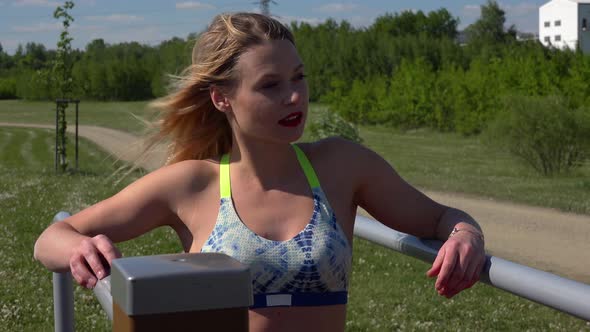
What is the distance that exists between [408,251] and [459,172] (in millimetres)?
17263

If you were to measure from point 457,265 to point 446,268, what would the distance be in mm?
25

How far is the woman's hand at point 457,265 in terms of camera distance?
1.92 metres

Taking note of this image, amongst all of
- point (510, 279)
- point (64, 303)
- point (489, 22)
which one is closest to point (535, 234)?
point (64, 303)

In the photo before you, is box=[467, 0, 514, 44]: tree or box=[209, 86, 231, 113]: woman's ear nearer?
box=[209, 86, 231, 113]: woman's ear

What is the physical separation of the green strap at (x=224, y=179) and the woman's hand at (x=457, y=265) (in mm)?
623

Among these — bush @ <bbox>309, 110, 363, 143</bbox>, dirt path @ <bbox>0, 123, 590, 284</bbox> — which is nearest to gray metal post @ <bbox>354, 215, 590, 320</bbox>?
dirt path @ <bbox>0, 123, 590, 284</bbox>

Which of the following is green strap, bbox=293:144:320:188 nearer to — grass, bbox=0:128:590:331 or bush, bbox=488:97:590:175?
grass, bbox=0:128:590:331

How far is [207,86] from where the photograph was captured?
2.44 meters

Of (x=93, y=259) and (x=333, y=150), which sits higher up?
(x=333, y=150)

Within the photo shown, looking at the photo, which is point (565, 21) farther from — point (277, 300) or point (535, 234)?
point (277, 300)

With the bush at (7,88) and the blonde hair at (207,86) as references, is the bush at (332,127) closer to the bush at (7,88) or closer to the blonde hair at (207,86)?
the blonde hair at (207,86)

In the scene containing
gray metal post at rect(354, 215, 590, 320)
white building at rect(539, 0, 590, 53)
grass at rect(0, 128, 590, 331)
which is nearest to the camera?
gray metal post at rect(354, 215, 590, 320)

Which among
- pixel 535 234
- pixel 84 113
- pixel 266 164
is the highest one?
pixel 84 113

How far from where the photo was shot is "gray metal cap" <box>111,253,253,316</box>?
989mm
